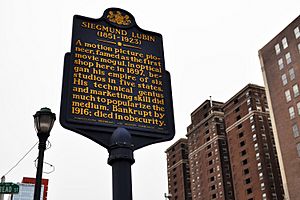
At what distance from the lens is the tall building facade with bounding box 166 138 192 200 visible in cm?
13212

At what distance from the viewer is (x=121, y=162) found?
34.0ft

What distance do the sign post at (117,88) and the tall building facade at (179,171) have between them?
122047mm

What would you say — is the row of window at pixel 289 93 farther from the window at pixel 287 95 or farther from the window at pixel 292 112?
the window at pixel 292 112

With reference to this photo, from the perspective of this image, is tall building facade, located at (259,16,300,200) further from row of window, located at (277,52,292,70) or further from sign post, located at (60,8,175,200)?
sign post, located at (60,8,175,200)

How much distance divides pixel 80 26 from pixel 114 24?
1054 mm

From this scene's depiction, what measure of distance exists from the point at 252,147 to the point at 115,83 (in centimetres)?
8549

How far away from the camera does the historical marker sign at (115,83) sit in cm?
1088

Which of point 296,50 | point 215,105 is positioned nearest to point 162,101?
point 296,50

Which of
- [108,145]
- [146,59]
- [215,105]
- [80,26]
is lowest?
[108,145]

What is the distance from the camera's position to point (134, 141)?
37.0ft

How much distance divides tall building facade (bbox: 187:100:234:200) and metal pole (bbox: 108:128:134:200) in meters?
94.5

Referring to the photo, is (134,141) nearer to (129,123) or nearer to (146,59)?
(129,123)

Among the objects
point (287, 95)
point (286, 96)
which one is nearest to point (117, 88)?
point (287, 95)

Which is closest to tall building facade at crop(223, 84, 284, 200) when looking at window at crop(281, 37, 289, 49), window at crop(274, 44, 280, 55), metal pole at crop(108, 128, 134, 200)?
window at crop(274, 44, 280, 55)
